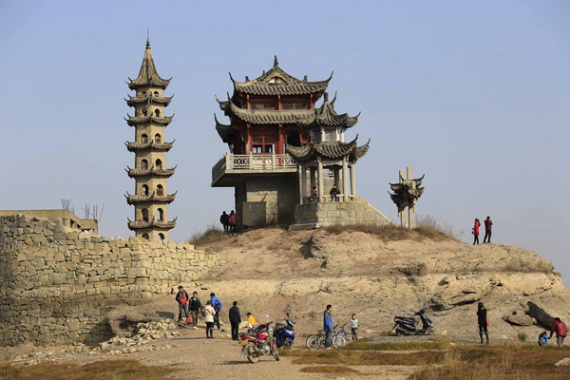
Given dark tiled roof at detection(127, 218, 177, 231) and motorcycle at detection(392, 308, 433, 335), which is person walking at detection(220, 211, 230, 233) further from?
motorcycle at detection(392, 308, 433, 335)

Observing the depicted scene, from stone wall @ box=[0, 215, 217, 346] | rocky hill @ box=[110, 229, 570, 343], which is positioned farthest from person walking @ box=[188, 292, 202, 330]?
stone wall @ box=[0, 215, 217, 346]

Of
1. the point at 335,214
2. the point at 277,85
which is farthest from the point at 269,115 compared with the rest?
the point at 335,214

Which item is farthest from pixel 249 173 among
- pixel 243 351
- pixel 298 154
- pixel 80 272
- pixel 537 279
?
pixel 243 351

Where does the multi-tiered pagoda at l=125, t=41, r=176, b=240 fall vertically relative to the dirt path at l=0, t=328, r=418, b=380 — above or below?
above

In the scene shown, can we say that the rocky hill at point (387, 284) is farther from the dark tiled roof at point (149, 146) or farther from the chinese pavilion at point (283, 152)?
the dark tiled roof at point (149, 146)

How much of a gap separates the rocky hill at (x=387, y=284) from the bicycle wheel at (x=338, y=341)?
4.33 meters

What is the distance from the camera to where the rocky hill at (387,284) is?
118ft

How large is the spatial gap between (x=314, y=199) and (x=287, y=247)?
11.3 ft

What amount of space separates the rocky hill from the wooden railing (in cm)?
671

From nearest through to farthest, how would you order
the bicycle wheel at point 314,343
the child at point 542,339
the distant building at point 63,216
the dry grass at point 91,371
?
the dry grass at point 91,371
the bicycle wheel at point 314,343
the child at point 542,339
the distant building at point 63,216

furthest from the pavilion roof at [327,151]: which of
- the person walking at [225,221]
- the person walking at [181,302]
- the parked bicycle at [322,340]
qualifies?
the parked bicycle at [322,340]

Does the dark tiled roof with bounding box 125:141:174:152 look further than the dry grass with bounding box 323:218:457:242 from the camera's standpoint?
Yes

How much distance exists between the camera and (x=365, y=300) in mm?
37375

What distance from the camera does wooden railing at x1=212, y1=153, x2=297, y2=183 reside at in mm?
47562
